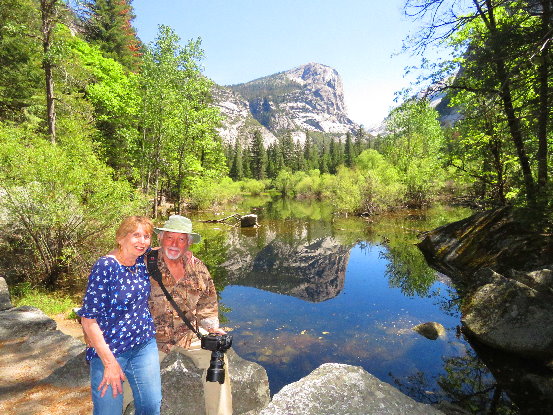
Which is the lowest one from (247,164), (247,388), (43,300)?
(43,300)

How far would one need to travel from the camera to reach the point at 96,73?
23.8 m

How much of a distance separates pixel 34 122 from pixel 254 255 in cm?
1353

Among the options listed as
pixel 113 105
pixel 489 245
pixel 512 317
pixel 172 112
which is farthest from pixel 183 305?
pixel 113 105

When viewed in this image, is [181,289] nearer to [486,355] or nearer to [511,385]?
[511,385]

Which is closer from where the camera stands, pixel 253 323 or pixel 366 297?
pixel 253 323

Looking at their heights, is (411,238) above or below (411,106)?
below

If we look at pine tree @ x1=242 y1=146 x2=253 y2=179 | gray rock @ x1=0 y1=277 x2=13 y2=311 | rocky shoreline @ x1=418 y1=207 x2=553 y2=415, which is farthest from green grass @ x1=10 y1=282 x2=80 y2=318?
pine tree @ x1=242 y1=146 x2=253 y2=179

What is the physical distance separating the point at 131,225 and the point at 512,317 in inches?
321

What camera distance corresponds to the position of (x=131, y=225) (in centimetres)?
281

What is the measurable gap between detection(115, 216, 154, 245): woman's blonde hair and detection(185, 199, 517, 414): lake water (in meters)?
5.46

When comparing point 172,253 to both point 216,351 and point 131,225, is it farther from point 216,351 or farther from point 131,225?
point 216,351

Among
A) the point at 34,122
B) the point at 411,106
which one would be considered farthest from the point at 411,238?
the point at 34,122

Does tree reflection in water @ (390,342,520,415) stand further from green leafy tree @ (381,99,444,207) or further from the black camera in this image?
green leafy tree @ (381,99,444,207)

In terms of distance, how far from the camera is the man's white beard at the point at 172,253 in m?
3.01
